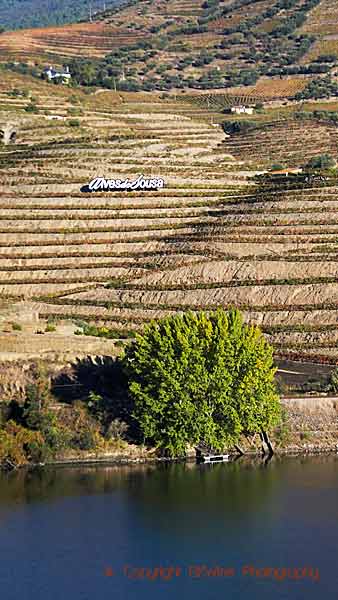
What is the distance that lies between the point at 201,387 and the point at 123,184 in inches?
2209

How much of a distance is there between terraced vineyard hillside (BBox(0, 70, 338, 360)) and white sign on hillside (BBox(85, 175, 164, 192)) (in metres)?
0.86

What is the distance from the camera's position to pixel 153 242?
13975cm

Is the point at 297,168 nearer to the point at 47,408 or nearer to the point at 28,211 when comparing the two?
the point at 28,211

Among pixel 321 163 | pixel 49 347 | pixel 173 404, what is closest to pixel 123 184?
pixel 321 163

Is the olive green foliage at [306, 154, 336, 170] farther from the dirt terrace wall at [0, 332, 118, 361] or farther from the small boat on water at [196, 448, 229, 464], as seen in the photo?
the small boat on water at [196, 448, 229, 464]

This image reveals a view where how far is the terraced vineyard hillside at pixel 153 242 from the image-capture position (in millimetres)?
123812

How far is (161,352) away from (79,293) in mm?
38402

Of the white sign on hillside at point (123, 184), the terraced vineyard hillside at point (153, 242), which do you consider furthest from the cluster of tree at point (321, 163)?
the white sign on hillside at point (123, 184)

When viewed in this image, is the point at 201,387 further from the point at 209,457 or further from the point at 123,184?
the point at 123,184

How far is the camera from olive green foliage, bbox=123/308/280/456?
94.6 m

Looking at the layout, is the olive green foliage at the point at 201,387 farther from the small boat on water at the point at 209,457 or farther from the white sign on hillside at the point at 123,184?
the white sign on hillside at the point at 123,184

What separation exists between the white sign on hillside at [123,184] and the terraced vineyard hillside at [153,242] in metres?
0.86

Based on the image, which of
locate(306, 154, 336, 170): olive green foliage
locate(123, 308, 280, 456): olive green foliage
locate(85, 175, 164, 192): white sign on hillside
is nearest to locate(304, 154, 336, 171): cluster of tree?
locate(306, 154, 336, 170): olive green foliage

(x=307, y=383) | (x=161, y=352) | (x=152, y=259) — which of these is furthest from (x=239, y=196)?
(x=161, y=352)
